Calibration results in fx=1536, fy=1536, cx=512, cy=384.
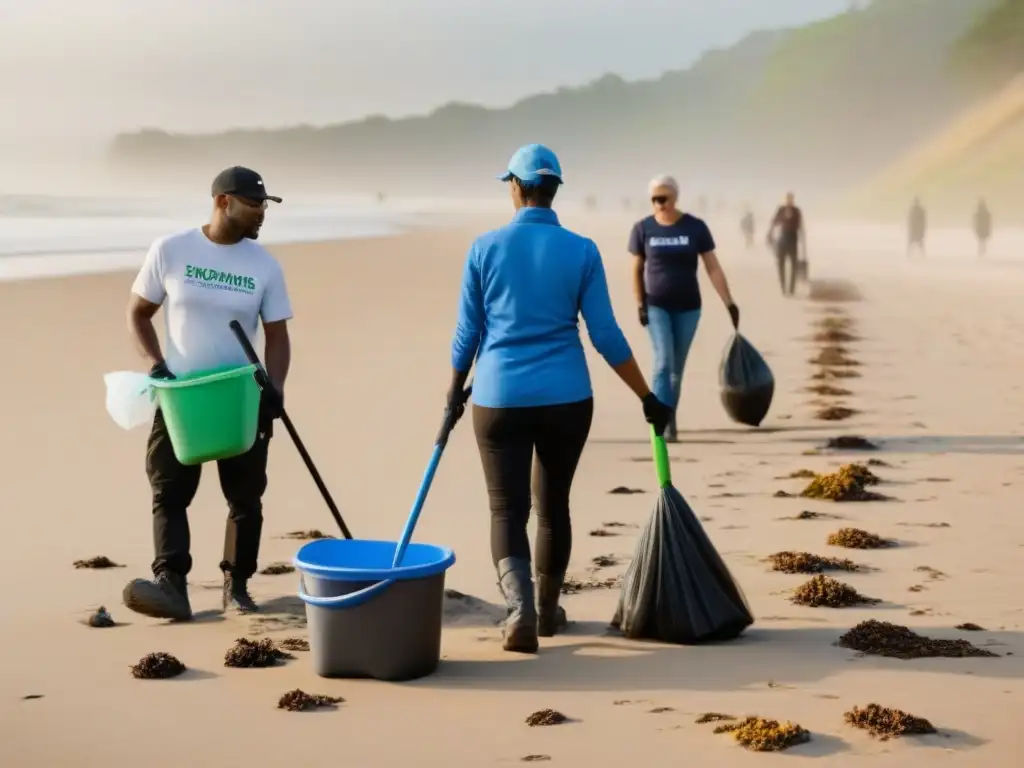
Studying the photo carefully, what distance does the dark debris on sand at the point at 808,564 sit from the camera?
685cm

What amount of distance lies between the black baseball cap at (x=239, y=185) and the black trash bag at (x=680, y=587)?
1917 mm

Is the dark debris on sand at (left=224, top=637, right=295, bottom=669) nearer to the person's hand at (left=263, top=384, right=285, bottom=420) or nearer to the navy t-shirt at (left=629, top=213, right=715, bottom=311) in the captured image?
the person's hand at (left=263, top=384, right=285, bottom=420)

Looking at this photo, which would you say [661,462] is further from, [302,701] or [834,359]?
[834,359]

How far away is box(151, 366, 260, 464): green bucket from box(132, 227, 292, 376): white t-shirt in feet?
0.29

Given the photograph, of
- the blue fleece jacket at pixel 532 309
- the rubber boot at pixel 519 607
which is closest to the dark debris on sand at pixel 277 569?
the rubber boot at pixel 519 607

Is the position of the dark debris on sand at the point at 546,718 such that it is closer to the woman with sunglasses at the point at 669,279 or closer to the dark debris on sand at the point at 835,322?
the woman with sunglasses at the point at 669,279

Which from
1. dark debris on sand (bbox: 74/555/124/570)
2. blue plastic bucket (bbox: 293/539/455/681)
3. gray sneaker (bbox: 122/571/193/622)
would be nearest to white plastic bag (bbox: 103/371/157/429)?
gray sneaker (bbox: 122/571/193/622)

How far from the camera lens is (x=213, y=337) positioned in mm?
5934

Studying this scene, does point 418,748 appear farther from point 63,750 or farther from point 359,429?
point 359,429

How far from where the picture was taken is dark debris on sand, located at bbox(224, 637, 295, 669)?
17.8ft

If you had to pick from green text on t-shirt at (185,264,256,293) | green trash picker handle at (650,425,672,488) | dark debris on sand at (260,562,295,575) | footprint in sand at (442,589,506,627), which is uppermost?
green text on t-shirt at (185,264,256,293)

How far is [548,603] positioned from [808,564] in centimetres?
155

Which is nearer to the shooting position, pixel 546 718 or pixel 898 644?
pixel 546 718

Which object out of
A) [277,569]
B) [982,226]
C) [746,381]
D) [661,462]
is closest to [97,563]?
[277,569]
